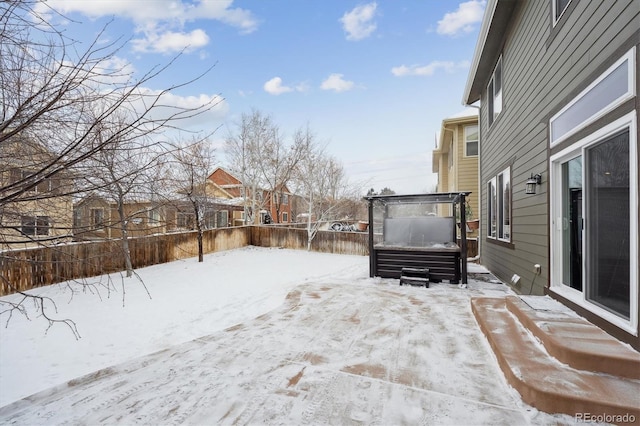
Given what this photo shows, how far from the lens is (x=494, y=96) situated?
6.84 m

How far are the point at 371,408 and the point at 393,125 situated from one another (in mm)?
14065

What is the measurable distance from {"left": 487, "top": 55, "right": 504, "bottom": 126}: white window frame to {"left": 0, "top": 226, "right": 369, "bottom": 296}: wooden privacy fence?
246 inches

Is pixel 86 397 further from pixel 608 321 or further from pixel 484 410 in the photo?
pixel 608 321

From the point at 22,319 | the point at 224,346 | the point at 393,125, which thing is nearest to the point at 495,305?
the point at 224,346

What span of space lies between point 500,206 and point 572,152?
314 cm

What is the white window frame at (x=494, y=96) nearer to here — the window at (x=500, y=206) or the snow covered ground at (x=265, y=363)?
the window at (x=500, y=206)

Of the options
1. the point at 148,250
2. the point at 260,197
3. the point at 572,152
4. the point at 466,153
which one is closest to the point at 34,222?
the point at 572,152

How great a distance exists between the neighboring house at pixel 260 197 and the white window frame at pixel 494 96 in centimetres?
1229

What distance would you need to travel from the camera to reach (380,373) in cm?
254

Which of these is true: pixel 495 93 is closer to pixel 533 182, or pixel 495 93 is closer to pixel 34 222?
pixel 533 182

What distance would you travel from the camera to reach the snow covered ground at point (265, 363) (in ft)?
6.77

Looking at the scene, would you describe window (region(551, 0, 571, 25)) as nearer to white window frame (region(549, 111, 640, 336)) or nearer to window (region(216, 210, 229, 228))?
white window frame (region(549, 111, 640, 336))

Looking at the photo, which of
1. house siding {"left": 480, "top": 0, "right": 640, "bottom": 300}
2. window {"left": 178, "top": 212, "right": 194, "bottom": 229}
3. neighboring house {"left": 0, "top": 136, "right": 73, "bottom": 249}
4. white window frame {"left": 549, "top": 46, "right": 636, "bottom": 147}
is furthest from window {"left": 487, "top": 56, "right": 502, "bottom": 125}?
neighboring house {"left": 0, "top": 136, "right": 73, "bottom": 249}

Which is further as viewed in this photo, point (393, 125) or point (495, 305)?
point (393, 125)
